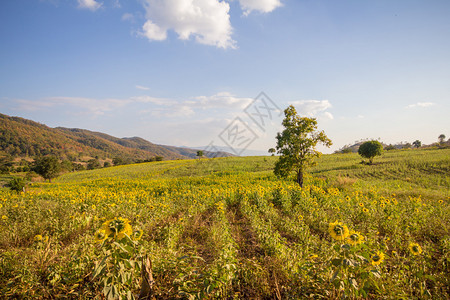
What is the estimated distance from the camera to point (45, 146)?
137 meters

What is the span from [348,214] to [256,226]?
3960mm

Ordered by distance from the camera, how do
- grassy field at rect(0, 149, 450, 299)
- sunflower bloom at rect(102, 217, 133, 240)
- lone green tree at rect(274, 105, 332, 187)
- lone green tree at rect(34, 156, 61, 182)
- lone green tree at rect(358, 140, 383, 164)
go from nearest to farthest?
sunflower bloom at rect(102, 217, 133, 240) → grassy field at rect(0, 149, 450, 299) → lone green tree at rect(274, 105, 332, 187) → lone green tree at rect(358, 140, 383, 164) → lone green tree at rect(34, 156, 61, 182)

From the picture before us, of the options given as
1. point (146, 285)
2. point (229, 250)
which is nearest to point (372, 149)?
point (229, 250)

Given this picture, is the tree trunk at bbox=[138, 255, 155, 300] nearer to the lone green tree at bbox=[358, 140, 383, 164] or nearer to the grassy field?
the grassy field

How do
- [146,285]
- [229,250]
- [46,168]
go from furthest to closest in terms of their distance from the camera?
[46,168]
[229,250]
[146,285]

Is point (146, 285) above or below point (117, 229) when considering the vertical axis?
below

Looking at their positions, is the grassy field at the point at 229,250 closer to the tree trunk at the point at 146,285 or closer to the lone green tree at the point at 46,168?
the tree trunk at the point at 146,285

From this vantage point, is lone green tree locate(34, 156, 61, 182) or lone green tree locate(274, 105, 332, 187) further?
lone green tree locate(34, 156, 61, 182)

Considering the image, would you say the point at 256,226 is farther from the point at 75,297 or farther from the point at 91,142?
the point at 91,142

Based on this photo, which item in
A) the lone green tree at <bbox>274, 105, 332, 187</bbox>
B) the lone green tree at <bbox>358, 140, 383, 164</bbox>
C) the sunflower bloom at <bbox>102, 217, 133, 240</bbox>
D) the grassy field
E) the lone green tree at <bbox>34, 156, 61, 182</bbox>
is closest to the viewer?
the sunflower bloom at <bbox>102, 217, 133, 240</bbox>

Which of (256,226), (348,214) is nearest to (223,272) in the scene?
(256,226)

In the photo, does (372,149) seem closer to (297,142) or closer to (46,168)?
(297,142)

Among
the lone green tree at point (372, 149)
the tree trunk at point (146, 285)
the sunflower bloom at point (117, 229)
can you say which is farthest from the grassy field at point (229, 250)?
the lone green tree at point (372, 149)

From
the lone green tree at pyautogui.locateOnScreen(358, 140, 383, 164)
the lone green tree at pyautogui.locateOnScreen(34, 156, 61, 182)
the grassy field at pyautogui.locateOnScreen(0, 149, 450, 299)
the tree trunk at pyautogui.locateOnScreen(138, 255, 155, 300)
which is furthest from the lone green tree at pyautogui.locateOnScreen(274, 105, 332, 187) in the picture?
the lone green tree at pyautogui.locateOnScreen(34, 156, 61, 182)
